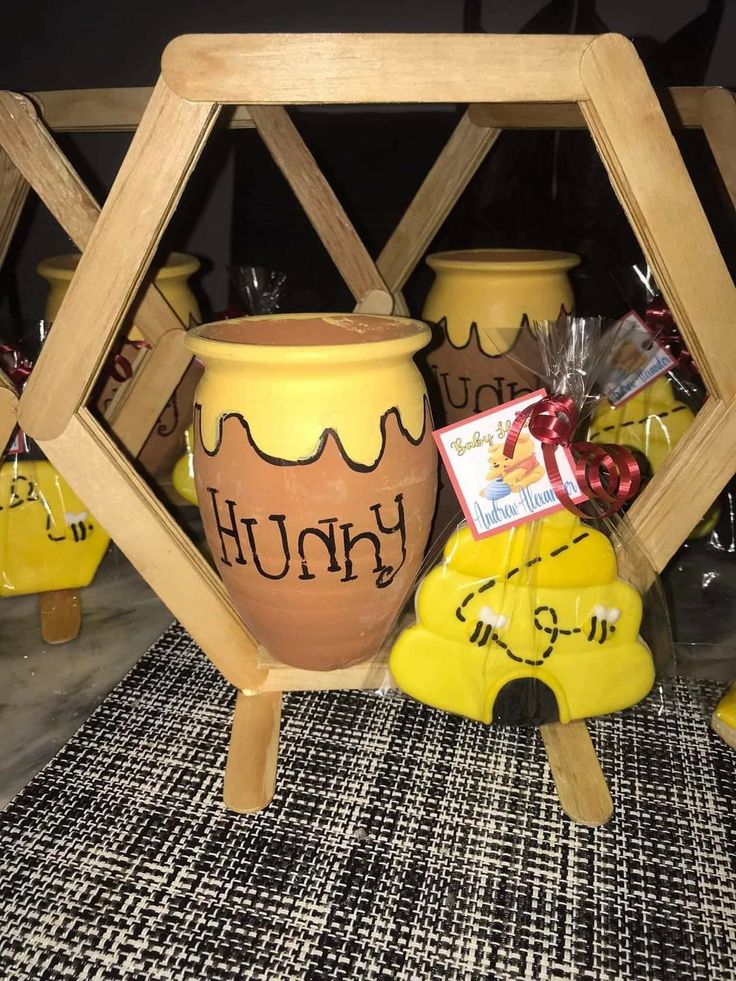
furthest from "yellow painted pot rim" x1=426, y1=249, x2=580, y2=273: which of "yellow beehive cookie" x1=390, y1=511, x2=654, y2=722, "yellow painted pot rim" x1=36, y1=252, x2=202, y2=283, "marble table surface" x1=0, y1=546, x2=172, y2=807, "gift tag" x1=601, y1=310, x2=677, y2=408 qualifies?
"marble table surface" x1=0, y1=546, x2=172, y2=807

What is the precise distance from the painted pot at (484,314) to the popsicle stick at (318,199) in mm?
97

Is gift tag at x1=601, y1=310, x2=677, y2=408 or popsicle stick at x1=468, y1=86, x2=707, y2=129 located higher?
popsicle stick at x1=468, y1=86, x2=707, y2=129

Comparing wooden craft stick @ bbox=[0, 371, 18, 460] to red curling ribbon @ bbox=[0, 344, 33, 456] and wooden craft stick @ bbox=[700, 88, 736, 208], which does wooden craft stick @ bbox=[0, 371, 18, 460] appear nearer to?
red curling ribbon @ bbox=[0, 344, 33, 456]

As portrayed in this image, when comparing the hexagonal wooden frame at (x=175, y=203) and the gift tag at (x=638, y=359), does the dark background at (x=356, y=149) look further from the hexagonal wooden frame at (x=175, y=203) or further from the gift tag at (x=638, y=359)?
the hexagonal wooden frame at (x=175, y=203)

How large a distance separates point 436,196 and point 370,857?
2.76ft

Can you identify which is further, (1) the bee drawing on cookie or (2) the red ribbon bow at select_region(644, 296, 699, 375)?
(2) the red ribbon bow at select_region(644, 296, 699, 375)

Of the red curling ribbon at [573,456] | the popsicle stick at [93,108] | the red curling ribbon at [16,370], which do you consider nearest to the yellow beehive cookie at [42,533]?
the red curling ribbon at [16,370]

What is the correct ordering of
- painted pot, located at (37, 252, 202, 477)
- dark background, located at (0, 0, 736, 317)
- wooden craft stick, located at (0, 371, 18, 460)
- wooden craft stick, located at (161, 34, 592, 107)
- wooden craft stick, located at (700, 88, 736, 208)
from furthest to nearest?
1. dark background, located at (0, 0, 736, 317)
2. painted pot, located at (37, 252, 202, 477)
3. wooden craft stick, located at (700, 88, 736, 208)
4. wooden craft stick, located at (0, 371, 18, 460)
5. wooden craft stick, located at (161, 34, 592, 107)

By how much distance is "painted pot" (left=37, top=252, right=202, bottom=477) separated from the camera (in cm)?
103

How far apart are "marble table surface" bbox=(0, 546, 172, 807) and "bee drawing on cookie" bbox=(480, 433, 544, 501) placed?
1.51 ft

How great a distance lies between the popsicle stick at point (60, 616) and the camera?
35.2 inches

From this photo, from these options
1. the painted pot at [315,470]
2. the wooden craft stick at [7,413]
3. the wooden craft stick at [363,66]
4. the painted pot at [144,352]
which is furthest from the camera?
the painted pot at [144,352]

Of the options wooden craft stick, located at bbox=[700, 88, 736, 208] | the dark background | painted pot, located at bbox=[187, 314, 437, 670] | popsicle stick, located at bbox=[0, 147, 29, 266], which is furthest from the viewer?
the dark background

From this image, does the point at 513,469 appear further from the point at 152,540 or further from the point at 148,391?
the point at 148,391
